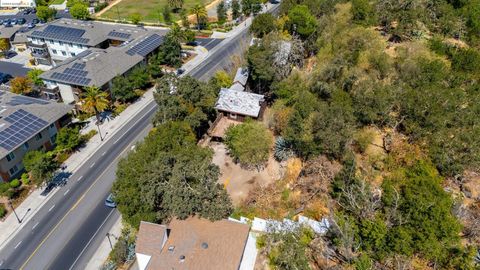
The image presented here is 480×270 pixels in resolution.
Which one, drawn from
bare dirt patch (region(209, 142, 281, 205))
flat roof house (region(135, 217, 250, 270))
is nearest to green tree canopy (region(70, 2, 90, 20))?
bare dirt patch (region(209, 142, 281, 205))

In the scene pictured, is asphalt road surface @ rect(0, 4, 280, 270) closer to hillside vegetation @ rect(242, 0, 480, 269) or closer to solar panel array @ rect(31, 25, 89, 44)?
hillside vegetation @ rect(242, 0, 480, 269)

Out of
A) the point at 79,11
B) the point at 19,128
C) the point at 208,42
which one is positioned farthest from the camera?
the point at 79,11

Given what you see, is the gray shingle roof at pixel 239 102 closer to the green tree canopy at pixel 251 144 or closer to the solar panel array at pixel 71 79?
the green tree canopy at pixel 251 144

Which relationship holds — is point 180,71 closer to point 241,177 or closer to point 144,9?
point 241,177

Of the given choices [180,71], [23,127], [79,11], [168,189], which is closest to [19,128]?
[23,127]

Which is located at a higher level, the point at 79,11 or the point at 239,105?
the point at 239,105

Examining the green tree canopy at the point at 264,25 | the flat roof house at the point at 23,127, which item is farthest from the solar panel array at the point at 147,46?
the green tree canopy at the point at 264,25
